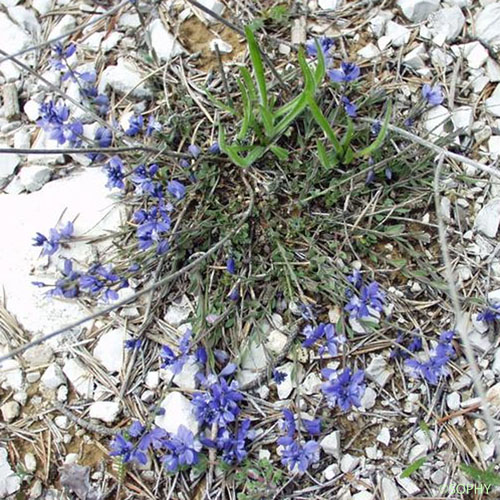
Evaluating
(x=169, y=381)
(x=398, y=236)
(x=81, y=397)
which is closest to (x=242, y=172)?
(x=398, y=236)

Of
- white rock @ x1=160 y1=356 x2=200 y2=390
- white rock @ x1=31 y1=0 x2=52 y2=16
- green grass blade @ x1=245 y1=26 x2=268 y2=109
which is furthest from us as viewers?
white rock @ x1=31 y1=0 x2=52 y2=16

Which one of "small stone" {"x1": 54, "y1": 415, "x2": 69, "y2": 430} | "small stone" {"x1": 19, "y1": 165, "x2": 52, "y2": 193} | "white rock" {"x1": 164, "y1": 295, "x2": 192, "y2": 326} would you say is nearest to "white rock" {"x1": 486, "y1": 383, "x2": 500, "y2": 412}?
"white rock" {"x1": 164, "y1": 295, "x2": 192, "y2": 326}

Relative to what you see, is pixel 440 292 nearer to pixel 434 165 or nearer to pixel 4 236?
pixel 434 165

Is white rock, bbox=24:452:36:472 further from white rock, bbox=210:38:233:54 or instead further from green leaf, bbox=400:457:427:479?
white rock, bbox=210:38:233:54

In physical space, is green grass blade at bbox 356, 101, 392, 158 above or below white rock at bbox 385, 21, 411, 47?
below

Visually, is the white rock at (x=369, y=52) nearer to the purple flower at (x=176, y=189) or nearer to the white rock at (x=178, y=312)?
the purple flower at (x=176, y=189)

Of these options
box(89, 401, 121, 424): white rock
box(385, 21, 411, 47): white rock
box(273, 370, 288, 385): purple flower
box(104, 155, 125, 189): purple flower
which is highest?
box(104, 155, 125, 189): purple flower

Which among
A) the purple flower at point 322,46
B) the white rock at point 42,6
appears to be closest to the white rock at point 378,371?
the purple flower at point 322,46
